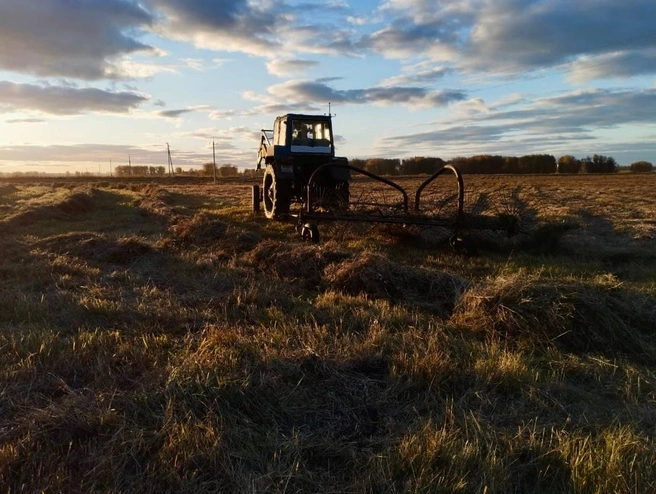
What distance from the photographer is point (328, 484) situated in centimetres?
235

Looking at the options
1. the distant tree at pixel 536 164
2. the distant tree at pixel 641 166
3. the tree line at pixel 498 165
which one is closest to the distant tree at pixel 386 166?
the tree line at pixel 498 165

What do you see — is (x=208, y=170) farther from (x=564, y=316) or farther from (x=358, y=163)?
A: (x=564, y=316)

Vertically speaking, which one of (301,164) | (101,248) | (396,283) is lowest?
(396,283)

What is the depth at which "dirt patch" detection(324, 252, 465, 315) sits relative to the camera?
532 cm

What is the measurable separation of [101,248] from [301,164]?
5359 mm

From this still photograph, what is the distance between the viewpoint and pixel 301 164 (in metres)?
12.1

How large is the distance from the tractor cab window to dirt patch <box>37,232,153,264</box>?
5.20 metres

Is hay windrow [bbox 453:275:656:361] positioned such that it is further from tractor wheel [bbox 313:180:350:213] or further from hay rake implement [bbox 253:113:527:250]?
tractor wheel [bbox 313:180:350:213]

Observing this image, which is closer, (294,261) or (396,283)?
(396,283)

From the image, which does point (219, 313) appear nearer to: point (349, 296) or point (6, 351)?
point (349, 296)

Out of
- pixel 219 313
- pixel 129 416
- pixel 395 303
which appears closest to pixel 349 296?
pixel 395 303

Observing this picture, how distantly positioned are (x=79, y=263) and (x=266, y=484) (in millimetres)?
6078

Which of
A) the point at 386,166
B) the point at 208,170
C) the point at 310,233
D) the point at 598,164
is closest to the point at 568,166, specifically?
the point at 598,164

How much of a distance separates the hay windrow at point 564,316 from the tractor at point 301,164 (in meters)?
6.59
